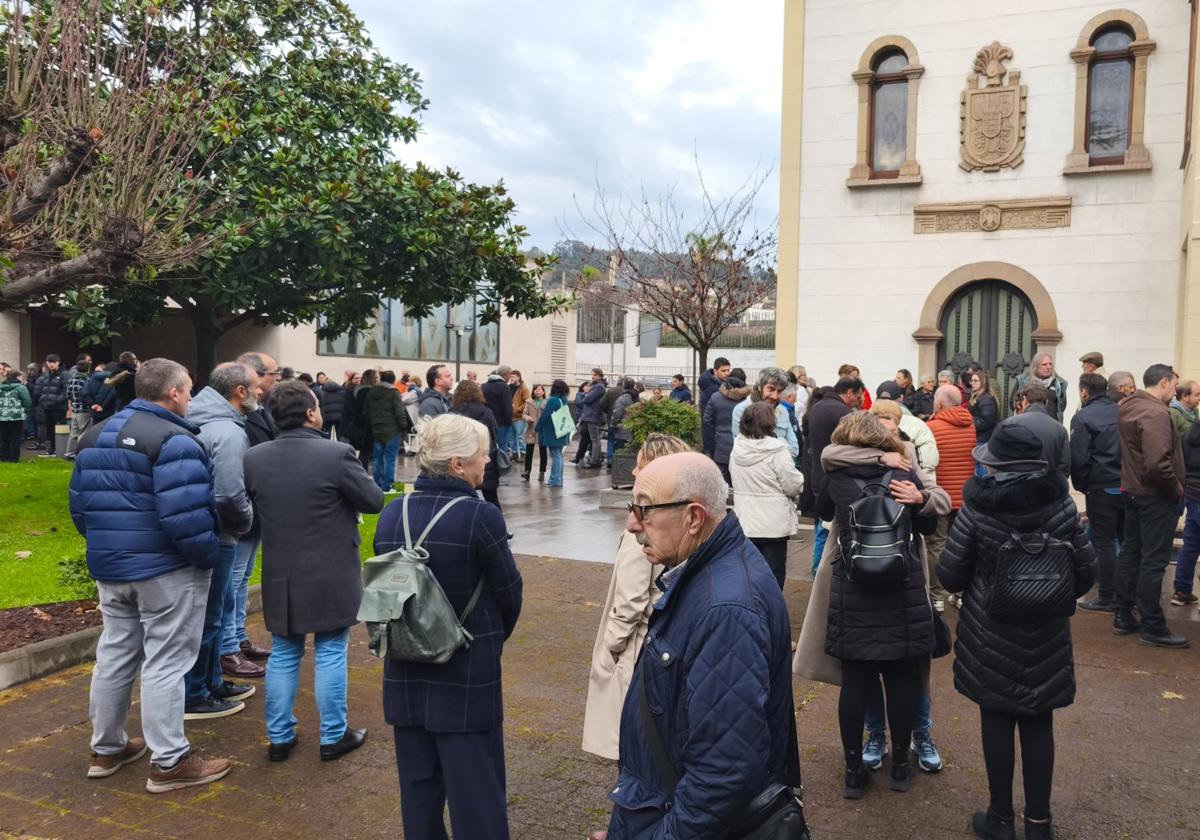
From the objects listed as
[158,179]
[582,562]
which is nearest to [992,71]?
[582,562]

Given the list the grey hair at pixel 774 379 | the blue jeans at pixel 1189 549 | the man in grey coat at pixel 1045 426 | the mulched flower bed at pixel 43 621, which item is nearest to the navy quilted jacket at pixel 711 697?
the man in grey coat at pixel 1045 426

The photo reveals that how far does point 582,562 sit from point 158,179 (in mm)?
5379

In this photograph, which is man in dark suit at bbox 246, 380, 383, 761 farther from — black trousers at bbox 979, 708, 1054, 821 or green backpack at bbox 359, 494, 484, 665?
black trousers at bbox 979, 708, 1054, 821

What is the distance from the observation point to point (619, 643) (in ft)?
13.1

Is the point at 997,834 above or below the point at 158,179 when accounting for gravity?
below

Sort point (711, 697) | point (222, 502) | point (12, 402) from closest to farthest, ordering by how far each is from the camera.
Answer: point (711, 697) → point (222, 502) → point (12, 402)

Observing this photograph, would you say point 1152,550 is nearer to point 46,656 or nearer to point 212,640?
point 212,640

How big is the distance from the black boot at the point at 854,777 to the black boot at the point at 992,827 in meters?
0.51

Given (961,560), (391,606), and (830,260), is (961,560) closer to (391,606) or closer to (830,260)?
(391,606)

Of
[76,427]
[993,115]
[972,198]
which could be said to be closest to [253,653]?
[972,198]

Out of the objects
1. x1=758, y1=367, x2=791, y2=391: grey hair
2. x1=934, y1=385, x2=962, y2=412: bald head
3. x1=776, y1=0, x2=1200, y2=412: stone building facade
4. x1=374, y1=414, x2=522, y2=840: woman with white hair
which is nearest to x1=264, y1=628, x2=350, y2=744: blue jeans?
x1=374, y1=414, x2=522, y2=840: woman with white hair

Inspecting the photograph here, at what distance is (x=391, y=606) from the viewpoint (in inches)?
139

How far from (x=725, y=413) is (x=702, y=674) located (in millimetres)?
8013

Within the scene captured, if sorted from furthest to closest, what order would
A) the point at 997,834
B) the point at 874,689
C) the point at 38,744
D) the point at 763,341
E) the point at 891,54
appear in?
the point at 763,341
the point at 891,54
the point at 38,744
the point at 874,689
the point at 997,834
